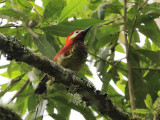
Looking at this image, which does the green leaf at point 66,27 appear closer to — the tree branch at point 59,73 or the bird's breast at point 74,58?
the bird's breast at point 74,58

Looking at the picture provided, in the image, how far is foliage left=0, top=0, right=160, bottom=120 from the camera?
2299 mm

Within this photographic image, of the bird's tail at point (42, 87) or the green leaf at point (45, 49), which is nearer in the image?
the green leaf at point (45, 49)

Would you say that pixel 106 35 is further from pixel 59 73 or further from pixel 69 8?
→ pixel 59 73

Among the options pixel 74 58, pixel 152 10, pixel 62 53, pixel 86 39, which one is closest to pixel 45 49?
pixel 62 53

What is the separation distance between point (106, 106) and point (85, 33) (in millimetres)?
1198

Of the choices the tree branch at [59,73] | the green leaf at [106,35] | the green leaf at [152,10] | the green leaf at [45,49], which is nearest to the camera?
the tree branch at [59,73]

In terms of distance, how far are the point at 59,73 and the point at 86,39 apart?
1.26m

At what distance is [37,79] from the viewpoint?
2.30 m

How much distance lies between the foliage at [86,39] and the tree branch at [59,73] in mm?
359

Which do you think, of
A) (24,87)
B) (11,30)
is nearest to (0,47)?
(11,30)

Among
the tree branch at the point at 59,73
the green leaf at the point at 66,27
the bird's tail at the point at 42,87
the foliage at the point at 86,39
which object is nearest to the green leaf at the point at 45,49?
the foliage at the point at 86,39

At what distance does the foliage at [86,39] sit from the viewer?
230 centimetres

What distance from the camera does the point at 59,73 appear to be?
5.82 ft

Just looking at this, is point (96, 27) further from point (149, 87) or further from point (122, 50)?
point (149, 87)
